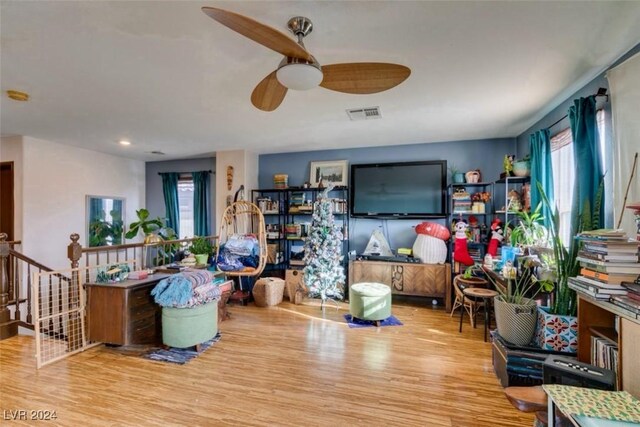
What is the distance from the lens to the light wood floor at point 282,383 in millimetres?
1980

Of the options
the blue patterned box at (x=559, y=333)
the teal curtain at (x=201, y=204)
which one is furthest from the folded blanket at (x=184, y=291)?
the blue patterned box at (x=559, y=333)

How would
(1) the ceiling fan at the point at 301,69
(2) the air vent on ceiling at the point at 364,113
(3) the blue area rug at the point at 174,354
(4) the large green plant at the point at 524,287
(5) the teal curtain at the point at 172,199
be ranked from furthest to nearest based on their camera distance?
(5) the teal curtain at the point at 172,199 → (2) the air vent on ceiling at the point at 364,113 → (3) the blue area rug at the point at 174,354 → (4) the large green plant at the point at 524,287 → (1) the ceiling fan at the point at 301,69

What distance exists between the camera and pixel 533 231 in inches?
124

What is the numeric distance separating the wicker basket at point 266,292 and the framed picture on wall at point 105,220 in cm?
318

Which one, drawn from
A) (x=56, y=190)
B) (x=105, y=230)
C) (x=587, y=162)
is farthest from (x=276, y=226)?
(x=587, y=162)

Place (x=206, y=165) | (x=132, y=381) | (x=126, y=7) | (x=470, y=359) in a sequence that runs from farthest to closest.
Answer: (x=206, y=165) → (x=470, y=359) → (x=132, y=381) → (x=126, y=7)

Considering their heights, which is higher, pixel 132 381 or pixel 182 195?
pixel 182 195

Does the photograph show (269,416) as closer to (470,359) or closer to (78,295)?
(470,359)

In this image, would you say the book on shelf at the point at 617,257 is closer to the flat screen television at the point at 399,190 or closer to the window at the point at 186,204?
the flat screen television at the point at 399,190

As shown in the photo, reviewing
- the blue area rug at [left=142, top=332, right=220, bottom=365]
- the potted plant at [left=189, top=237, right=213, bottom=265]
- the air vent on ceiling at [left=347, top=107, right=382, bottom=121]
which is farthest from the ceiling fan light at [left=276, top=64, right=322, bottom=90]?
the potted plant at [left=189, top=237, right=213, bottom=265]

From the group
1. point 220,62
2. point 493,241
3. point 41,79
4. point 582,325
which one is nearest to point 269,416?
point 582,325

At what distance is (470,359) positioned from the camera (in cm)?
278

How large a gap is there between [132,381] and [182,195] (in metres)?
4.16

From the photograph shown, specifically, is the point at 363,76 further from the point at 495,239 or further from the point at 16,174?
the point at 16,174
